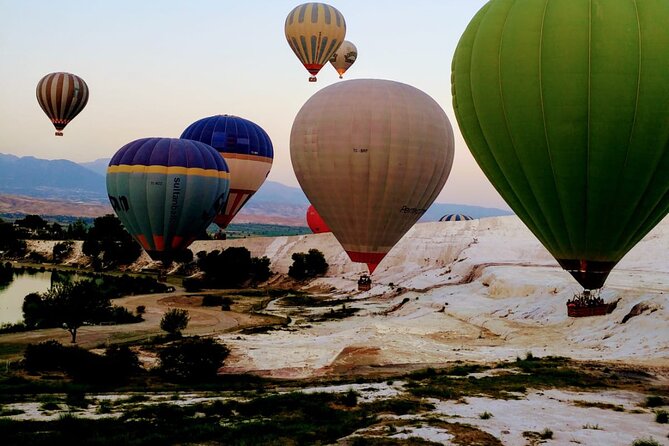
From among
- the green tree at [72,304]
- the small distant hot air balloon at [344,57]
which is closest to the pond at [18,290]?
the green tree at [72,304]

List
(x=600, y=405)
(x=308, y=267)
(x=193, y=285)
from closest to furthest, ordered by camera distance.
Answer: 1. (x=600, y=405)
2. (x=193, y=285)
3. (x=308, y=267)

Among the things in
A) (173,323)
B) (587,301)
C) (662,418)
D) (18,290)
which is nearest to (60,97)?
(18,290)

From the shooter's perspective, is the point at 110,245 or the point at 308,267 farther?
the point at 110,245

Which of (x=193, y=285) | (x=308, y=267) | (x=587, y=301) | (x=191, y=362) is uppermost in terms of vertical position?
(x=587, y=301)

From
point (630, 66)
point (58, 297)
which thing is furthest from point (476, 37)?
point (58, 297)

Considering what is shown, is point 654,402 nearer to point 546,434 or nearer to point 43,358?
point 546,434

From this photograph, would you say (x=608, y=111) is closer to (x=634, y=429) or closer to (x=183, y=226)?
(x=634, y=429)

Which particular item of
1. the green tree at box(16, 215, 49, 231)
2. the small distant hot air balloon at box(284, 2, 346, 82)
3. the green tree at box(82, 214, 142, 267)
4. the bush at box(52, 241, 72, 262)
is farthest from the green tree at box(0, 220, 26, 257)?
the small distant hot air balloon at box(284, 2, 346, 82)
